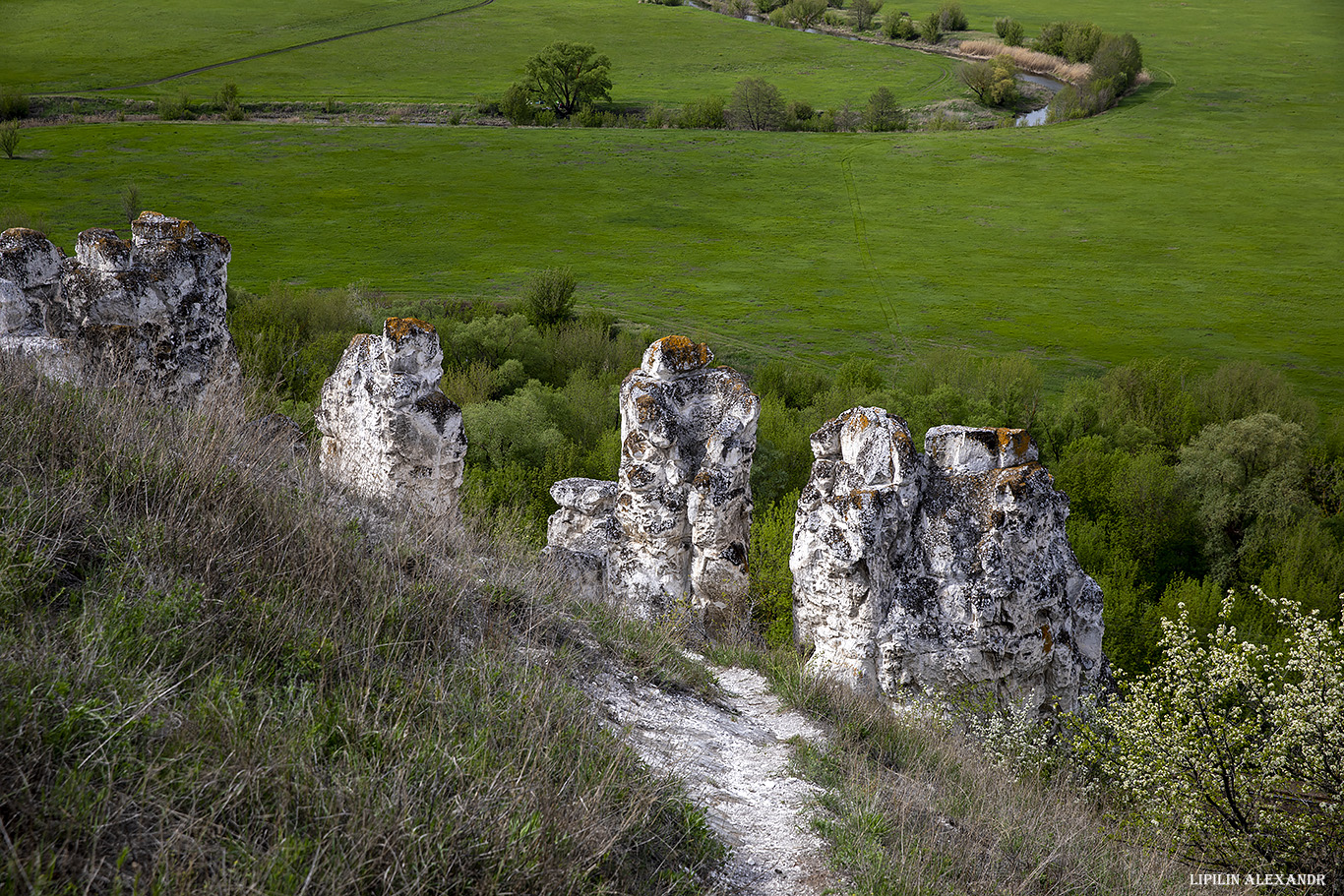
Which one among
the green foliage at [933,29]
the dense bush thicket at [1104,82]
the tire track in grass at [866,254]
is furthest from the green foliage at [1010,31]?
A: the tire track in grass at [866,254]

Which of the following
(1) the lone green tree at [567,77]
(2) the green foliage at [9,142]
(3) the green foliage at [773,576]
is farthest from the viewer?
(1) the lone green tree at [567,77]

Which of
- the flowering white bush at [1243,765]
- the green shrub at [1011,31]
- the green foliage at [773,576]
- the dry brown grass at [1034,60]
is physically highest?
the green shrub at [1011,31]

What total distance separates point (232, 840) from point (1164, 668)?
9471 mm

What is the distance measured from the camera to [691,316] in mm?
53000

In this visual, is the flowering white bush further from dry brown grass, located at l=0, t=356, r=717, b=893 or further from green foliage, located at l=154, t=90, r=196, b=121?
green foliage, located at l=154, t=90, r=196, b=121

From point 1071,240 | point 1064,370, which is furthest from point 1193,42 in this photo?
point 1064,370

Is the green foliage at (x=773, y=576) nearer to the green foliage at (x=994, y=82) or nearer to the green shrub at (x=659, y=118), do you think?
the green shrub at (x=659, y=118)

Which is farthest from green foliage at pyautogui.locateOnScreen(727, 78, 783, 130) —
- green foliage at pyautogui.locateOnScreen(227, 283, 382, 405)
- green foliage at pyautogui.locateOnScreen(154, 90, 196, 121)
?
green foliage at pyautogui.locateOnScreen(227, 283, 382, 405)

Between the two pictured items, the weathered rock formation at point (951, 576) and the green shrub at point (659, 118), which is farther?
the green shrub at point (659, 118)

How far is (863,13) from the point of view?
12338 cm

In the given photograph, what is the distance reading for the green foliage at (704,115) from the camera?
88875 mm

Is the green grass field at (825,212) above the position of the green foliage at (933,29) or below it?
below

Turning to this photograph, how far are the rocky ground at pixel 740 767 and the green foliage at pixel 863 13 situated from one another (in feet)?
425

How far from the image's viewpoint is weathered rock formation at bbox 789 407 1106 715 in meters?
10.2
